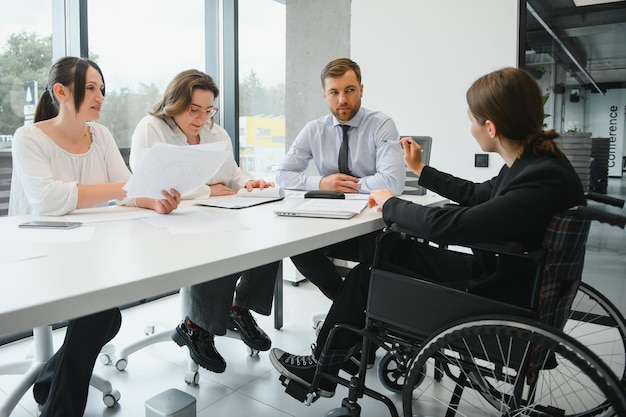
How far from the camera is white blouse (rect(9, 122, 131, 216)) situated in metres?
1.49

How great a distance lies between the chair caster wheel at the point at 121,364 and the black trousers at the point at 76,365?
0.57 metres

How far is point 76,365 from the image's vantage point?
4.70 feet

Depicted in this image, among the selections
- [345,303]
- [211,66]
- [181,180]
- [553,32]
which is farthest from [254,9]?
[345,303]

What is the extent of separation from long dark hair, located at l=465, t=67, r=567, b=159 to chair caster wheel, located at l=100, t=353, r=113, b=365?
184 centimetres

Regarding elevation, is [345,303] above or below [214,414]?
above

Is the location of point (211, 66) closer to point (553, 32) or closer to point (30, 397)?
point (553, 32)

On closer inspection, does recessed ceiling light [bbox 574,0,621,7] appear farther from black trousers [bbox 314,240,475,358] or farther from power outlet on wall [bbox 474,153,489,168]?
black trousers [bbox 314,240,475,358]

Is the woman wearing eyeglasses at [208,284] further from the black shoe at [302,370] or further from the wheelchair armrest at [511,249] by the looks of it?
the wheelchair armrest at [511,249]

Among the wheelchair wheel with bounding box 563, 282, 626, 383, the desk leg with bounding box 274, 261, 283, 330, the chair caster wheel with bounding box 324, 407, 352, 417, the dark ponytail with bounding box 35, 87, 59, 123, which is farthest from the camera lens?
the desk leg with bounding box 274, 261, 283, 330

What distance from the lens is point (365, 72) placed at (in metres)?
3.31

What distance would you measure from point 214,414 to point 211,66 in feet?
9.14

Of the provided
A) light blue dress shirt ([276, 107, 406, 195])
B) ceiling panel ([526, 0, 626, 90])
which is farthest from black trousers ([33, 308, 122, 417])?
ceiling panel ([526, 0, 626, 90])

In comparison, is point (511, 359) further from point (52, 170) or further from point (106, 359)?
point (106, 359)

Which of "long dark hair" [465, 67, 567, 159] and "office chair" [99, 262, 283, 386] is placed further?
"office chair" [99, 262, 283, 386]
